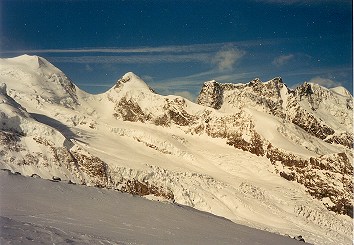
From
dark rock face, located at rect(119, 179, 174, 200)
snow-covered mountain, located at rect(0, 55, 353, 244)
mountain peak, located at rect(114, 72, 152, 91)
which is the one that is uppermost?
mountain peak, located at rect(114, 72, 152, 91)

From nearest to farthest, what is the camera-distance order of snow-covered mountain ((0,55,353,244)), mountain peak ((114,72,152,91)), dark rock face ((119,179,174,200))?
snow-covered mountain ((0,55,353,244)) → dark rock face ((119,179,174,200)) → mountain peak ((114,72,152,91))

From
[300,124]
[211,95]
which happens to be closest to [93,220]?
[211,95]

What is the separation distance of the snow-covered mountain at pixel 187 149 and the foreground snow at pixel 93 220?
118 feet

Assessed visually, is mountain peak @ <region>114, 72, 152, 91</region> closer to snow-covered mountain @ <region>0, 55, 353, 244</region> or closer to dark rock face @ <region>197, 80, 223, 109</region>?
snow-covered mountain @ <region>0, 55, 353, 244</region>

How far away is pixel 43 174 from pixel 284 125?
5428 cm

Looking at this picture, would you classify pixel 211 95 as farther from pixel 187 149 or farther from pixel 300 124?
pixel 187 149

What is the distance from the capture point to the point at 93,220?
9969mm

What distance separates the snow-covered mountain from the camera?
53469mm

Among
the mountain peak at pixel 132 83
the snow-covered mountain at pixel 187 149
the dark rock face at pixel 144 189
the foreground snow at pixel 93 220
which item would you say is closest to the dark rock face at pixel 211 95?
the snow-covered mountain at pixel 187 149

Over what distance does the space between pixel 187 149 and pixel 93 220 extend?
6447 cm

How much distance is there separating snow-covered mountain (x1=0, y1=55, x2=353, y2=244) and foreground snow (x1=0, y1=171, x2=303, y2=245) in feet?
118

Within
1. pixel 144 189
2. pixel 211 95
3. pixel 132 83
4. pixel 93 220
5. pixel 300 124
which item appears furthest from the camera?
pixel 300 124

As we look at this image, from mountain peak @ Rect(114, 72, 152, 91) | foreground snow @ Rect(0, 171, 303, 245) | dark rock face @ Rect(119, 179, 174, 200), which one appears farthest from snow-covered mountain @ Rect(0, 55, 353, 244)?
foreground snow @ Rect(0, 171, 303, 245)

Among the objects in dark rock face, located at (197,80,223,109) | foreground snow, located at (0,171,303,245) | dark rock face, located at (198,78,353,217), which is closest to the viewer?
foreground snow, located at (0,171,303,245)
